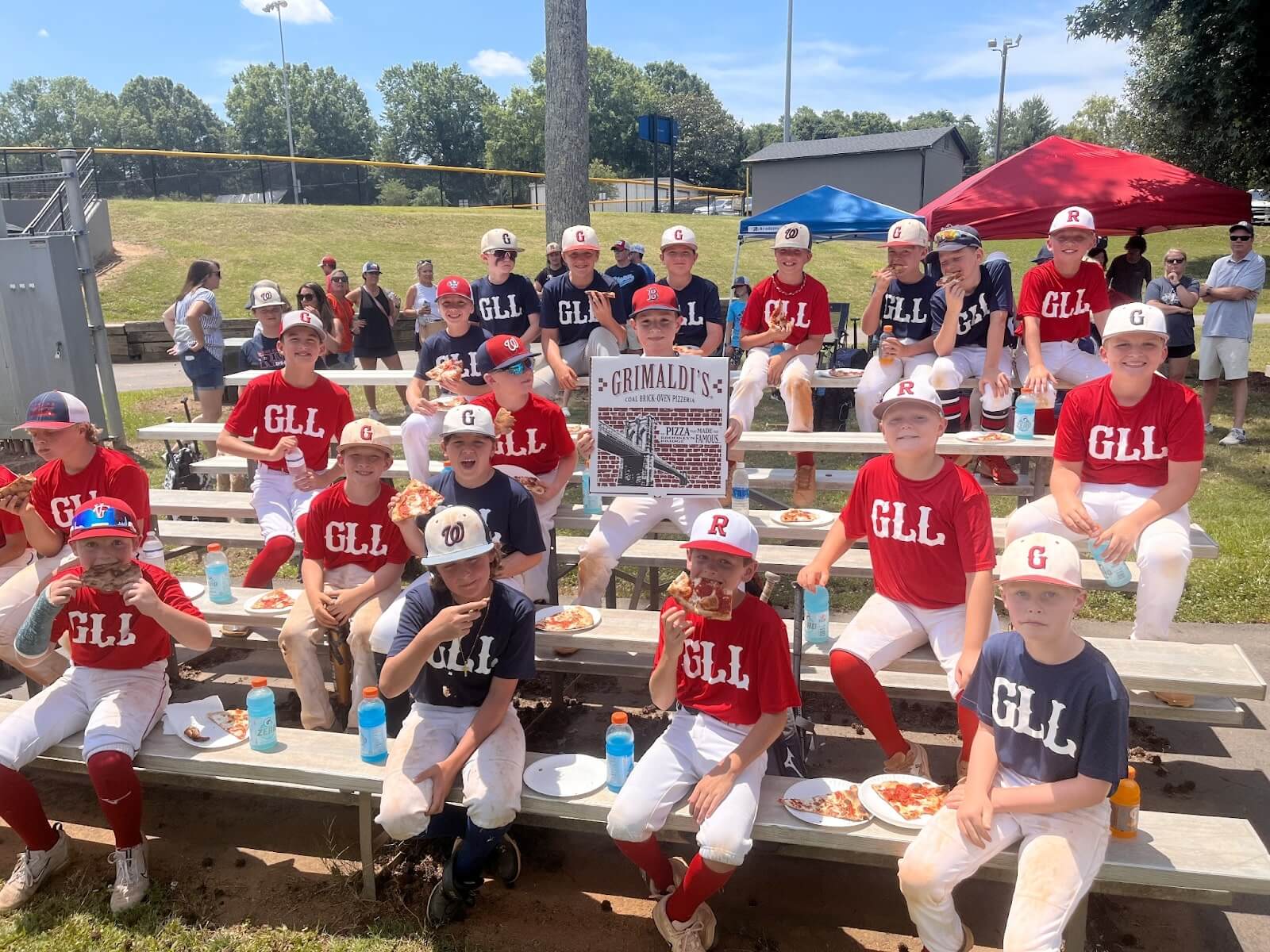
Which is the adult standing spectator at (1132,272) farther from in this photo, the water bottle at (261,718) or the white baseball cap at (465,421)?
the water bottle at (261,718)

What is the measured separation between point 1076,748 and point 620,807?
165cm

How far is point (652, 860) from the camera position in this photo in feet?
11.7

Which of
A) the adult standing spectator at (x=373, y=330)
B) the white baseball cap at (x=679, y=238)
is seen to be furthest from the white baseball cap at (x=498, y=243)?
the adult standing spectator at (x=373, y=330)

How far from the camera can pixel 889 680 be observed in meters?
4.43

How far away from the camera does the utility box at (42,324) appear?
10.1 m

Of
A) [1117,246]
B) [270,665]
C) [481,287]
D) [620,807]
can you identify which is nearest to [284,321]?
[481,287]

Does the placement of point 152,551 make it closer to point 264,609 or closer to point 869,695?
point 264,609

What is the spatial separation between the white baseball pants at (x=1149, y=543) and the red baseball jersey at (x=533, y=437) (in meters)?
2.70

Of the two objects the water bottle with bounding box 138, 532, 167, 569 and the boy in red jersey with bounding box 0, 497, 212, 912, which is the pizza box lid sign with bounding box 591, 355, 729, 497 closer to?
the boy in red jersey with bounding box 0, 497, 212, 912

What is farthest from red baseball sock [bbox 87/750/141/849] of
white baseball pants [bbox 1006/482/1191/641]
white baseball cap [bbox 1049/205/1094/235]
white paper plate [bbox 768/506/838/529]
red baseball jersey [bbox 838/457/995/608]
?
white baseball cap [bbox 1049/205/1094/235]

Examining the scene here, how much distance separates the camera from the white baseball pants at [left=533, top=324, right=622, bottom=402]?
720 centimetres

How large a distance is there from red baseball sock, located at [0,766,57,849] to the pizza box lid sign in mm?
3104

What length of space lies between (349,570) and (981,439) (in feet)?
13.9

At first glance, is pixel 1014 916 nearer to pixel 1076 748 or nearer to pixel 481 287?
pixel 1076 748
